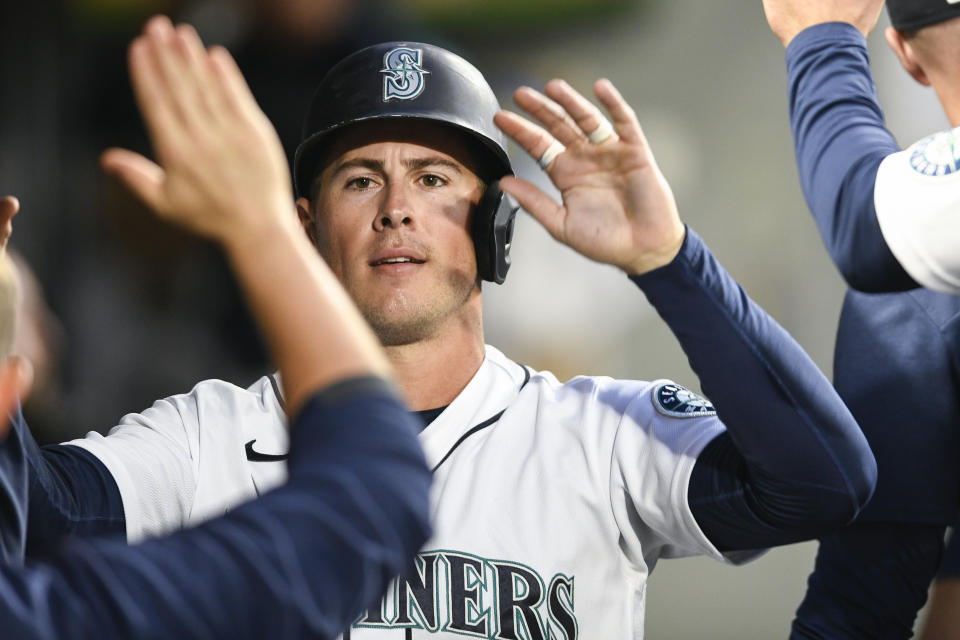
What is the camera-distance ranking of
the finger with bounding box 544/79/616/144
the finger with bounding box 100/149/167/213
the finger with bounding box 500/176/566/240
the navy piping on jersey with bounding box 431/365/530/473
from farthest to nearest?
the navy piping on jersey with bounding box 431/365/530/473, the finger with bounding box 500/176/566/240, the finger with bounding box 544/79/616/144, the finger with bounding box 100/149/167/213

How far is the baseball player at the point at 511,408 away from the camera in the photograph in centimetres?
139

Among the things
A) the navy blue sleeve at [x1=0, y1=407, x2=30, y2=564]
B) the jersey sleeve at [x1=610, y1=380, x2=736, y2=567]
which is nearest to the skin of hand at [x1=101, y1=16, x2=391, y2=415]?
the navy blue sleeve at [x1=0, y1=407, x2=30, y2=564]

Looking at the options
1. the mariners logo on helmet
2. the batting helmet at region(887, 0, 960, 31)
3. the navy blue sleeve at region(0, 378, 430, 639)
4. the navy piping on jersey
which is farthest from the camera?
the mariners logo on helmet

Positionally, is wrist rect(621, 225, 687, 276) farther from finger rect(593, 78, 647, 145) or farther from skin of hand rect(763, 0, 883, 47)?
skin of hand rect(763, 0, 883, 47)

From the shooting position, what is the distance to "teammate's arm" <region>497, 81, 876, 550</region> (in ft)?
4.49

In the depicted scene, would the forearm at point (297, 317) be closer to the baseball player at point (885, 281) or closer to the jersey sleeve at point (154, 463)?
the baseball player at point (885, 281)

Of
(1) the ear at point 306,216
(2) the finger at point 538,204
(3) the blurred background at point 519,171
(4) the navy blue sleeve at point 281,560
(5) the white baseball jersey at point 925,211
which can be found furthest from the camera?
(3) the blurred background at point 519,171

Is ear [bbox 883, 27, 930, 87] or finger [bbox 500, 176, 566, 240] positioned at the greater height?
ear [bbox 883, 27, 930, 87]

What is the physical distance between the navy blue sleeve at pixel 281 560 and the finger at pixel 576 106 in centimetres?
68

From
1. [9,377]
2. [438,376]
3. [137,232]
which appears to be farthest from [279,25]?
[9,377]

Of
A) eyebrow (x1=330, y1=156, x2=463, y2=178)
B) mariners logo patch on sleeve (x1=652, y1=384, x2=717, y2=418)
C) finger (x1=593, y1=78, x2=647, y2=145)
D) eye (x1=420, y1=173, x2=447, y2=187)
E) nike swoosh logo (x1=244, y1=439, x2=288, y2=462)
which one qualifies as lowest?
nike swoosh logo (x1=244, y1=439, x2=288, y2=462)

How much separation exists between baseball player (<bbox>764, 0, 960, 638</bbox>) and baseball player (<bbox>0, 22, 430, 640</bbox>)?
0.63m

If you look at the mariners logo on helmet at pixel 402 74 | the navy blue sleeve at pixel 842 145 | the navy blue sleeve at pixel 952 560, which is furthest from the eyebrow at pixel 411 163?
the navy blue sleeve at pixel 952 560

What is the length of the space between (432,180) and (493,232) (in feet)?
0.58
